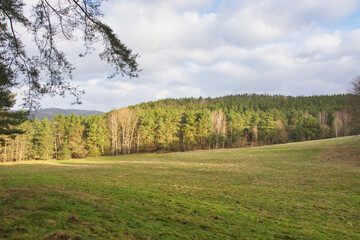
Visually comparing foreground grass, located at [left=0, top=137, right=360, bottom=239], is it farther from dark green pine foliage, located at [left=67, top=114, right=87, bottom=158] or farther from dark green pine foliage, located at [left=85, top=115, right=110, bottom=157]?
dark green pine foliage, located at [left=67, top=114, right=87, bottom=158]

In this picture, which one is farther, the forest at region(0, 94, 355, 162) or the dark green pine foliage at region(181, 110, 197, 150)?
the dark green pine foliage at region(181, 110, 197, 150)

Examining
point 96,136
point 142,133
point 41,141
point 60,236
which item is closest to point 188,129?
point 142,133

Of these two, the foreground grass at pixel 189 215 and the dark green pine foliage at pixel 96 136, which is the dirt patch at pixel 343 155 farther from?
the dark green pine foliage at pixel 96 136

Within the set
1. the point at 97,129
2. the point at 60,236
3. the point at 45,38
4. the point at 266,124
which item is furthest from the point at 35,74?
the point at 266,124

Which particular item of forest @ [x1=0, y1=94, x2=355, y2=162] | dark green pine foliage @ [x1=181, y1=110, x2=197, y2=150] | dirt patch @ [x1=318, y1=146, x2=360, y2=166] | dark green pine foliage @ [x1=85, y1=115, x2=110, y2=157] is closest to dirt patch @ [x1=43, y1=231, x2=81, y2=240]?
dirt patch @ [x1=318, y1=146, x2=360, y2=166]

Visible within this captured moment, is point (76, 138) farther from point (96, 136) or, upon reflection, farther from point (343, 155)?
point (343, 155)

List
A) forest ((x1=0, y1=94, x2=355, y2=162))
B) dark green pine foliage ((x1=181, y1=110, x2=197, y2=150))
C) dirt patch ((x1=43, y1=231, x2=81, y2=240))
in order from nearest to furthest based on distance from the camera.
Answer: dirt patch ((x1=43, y1=231, x2=81, y2=240))
forest ((x1=0, y1=94, x2=355, y2=162))
dark green pine foliage ((x1=181, y1=110, x2=197, y2=150))

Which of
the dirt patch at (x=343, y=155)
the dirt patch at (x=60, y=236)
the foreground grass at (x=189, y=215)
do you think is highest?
the dirt patch at (x=60, y=236)

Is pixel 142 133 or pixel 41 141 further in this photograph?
pixel 142 133

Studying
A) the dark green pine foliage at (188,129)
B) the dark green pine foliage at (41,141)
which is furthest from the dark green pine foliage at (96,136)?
the dark green pine foliage at (188,129)

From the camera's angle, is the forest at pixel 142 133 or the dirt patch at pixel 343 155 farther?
the forest at pixel 142 133

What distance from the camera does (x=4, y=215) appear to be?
18.3 ft

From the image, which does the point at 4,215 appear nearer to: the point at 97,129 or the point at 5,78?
the point at 5,78

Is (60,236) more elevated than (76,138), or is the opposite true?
(76,138)
